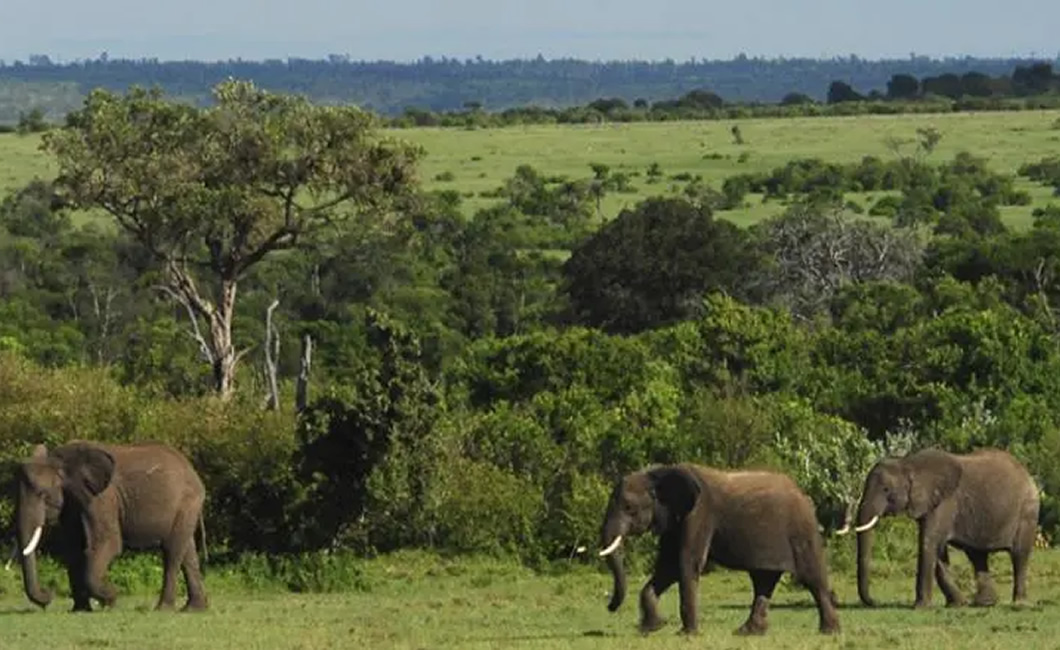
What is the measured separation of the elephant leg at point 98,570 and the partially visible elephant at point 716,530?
4.77 meters

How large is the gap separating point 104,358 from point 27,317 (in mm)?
5037

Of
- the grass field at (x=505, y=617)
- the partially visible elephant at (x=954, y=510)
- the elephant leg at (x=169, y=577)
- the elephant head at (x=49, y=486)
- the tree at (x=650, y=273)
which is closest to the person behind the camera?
the grass field at (x=505, y=617)

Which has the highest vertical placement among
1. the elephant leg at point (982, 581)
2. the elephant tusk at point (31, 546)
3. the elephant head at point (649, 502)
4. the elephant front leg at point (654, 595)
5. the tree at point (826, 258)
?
the elephant head at point (649, 502)

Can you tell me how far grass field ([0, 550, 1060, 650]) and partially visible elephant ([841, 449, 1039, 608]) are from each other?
289 millimetres

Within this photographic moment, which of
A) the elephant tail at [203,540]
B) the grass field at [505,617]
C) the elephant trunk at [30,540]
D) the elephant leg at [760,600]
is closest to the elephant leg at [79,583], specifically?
the grass field at [505,617]

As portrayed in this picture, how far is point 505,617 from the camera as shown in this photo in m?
21.0

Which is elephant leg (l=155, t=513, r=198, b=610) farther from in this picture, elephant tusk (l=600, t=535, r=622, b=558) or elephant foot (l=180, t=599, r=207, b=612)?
elephant tusk (l=600, t=535, r=622, b=558)

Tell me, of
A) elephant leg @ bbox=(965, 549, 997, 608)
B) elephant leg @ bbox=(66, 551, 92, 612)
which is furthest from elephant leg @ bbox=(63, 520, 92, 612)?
elephant leg @ bbox=(965, 549, 997, 608)

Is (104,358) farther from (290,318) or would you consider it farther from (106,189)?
(106,189)

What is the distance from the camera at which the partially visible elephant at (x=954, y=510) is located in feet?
69.9

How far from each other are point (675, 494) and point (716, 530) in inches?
19.1

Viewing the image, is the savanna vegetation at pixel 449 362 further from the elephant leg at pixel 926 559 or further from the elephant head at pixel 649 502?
the elephant head at pixel 649 502

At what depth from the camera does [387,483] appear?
27219mm

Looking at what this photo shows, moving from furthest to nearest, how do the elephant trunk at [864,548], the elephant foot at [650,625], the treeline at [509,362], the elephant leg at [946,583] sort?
the treeline at [509,362], the elephant leg at [946,583], the elephant trunk at [864,548], the elephant foot at [650,625]
